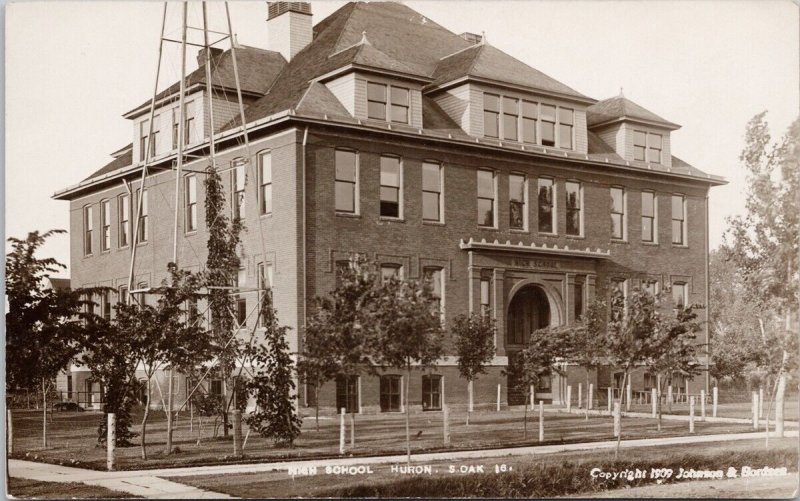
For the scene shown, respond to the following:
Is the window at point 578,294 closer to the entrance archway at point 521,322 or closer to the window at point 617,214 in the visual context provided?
the entrance archway at point 521,322

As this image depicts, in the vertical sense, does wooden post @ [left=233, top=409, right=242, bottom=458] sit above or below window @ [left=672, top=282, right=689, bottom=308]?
below

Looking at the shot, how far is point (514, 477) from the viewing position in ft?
56.6

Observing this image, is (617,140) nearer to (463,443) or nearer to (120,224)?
(463,443)

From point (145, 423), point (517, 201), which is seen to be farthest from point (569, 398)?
point (145, 423)

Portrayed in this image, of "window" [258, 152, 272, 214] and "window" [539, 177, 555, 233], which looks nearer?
"window" [258, 152, 272, 214]

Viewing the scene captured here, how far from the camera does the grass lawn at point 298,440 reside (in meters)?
17.5

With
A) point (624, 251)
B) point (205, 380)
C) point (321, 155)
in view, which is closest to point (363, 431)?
point (205, 380)

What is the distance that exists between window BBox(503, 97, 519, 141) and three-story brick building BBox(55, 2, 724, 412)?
1.8 inches

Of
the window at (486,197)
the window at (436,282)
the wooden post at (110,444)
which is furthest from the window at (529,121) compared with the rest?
the wooden post at (110,444)

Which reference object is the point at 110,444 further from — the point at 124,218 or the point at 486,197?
the point at 486,197

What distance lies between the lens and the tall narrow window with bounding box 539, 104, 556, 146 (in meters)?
21.3

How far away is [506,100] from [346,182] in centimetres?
428

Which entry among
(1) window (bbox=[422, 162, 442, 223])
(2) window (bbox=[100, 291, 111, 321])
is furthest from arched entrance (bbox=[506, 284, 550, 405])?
(2) window (bbox=[100, 291, 111, 321])

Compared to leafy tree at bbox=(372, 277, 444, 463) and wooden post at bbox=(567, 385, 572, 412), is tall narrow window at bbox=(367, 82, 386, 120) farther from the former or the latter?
wooden post at bbox=(567, 385, 572, 412)
